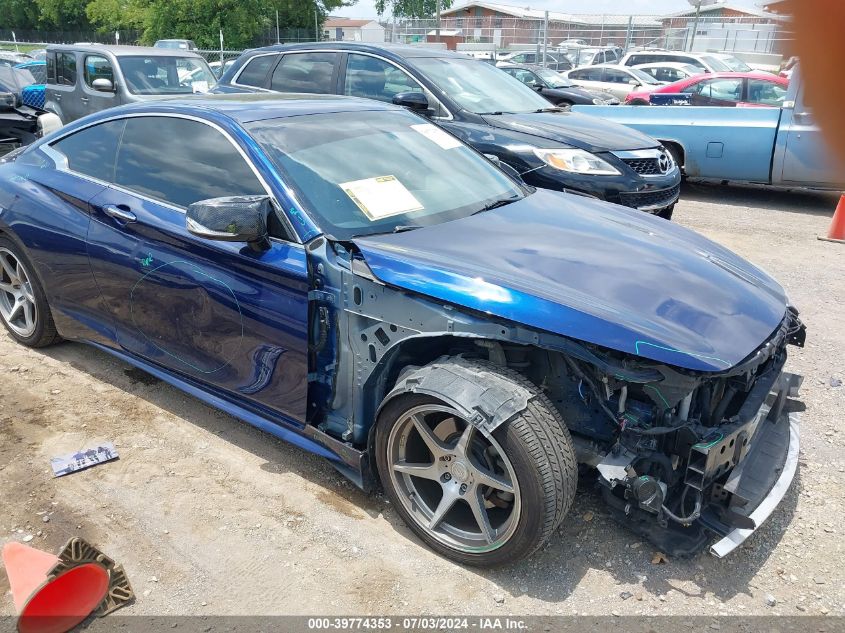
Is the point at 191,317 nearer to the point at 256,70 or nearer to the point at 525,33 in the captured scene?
the point at 256,70

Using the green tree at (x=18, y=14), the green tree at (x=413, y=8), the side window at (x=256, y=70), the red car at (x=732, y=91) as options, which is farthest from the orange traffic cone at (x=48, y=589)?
the green tree at (x=18, y=14)

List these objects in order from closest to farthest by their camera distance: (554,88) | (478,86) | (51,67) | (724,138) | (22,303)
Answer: (22,303), (478,86), (724,138), (51,67), (554,88)

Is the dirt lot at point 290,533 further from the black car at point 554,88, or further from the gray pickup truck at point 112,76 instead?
the black car at point 554,88

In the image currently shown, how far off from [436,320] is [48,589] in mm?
1662

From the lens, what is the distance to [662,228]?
353cm

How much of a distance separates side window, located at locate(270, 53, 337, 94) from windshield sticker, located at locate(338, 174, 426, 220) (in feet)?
13.0

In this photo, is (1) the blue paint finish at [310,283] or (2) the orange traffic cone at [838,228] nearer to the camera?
(1) the blue paint finish at [310,283]

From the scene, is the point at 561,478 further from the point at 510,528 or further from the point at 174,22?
the point at 174,22

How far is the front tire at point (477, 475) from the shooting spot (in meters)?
2.42

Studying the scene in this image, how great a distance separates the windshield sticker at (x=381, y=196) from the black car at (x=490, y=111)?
2.60 meters

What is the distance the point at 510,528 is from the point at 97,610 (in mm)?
1527

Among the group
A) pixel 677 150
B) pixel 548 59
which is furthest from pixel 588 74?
pixel 677 150

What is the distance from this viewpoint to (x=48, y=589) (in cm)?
Answer: 241

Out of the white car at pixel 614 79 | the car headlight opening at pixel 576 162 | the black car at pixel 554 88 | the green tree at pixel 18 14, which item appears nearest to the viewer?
the car headlight opening at pixel 576 162
